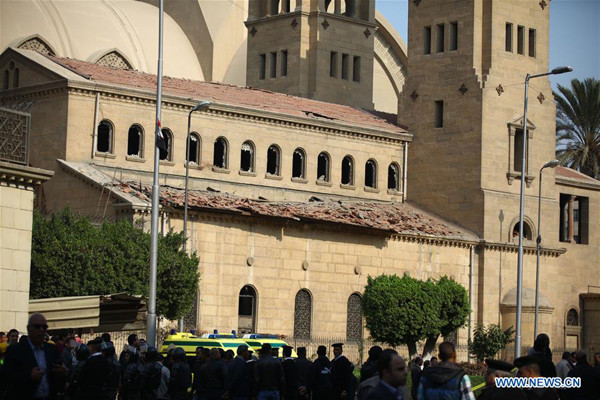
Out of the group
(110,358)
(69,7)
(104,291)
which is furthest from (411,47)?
(110,358)

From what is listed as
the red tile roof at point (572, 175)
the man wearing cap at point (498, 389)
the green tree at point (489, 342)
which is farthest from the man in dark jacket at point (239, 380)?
the red tile roof at point (572, 175)

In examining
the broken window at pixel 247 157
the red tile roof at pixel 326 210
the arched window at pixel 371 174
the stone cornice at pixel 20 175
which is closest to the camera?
the stone cornice at pixel 20 175

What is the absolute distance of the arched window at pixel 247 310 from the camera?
52.9 meters

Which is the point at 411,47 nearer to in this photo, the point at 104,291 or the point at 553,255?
the point at 553,255

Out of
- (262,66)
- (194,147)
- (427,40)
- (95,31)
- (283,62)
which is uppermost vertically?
(95,31)

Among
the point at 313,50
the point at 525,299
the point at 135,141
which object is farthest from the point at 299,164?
the point at 525,299

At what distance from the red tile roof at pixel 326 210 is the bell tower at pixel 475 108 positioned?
165 cm

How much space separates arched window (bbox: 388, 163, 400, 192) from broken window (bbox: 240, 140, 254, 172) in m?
8.12

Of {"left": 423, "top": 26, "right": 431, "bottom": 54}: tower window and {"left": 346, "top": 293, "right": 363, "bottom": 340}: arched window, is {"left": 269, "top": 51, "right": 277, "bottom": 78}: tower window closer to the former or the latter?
{"left": 423, "top": 26, "right": 431, "bottom": 54}: tower window

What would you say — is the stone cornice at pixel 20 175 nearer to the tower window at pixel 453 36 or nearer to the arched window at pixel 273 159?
the arched window at pixel 273 159

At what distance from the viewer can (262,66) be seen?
71.1 m

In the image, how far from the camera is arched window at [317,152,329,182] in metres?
61.7

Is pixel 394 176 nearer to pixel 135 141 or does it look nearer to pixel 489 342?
pixel 489 342

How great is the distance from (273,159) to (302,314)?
783cm
